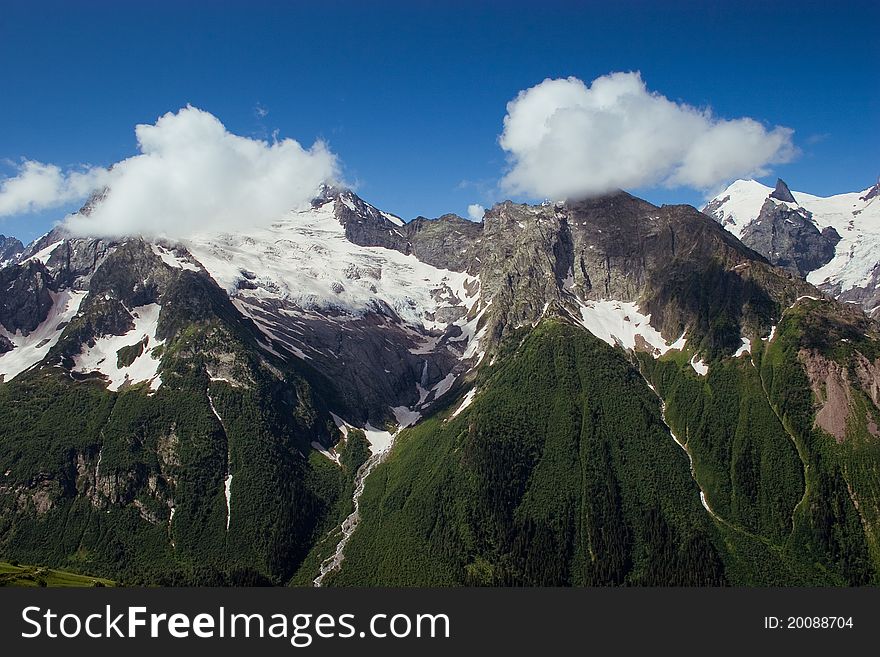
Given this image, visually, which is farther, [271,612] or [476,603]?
[476,603]

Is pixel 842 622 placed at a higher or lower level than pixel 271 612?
lower

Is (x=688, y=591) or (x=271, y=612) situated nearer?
(x=271, y=612)

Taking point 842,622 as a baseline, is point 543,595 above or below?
above

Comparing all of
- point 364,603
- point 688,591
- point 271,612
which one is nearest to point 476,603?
point 364,603

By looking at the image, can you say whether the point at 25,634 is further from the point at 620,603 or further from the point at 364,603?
the point at 620,603

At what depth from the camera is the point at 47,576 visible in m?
194

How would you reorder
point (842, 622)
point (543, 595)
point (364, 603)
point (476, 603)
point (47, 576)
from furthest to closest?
point (47, 576)
point (842, 622)
point (543, 595)
point (476, 603)
point (364, 603)

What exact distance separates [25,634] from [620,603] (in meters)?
67.3

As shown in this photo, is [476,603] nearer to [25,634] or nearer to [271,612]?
[271,612]

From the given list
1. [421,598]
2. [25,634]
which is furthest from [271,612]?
[25,634]

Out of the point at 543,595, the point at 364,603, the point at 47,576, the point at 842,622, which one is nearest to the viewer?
the point at 364,603

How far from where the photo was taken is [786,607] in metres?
87.4

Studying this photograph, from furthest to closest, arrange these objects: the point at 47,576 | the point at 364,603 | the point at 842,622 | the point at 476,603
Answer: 1. the point at 47,576
2. the point at 842,622
3. the point at 476,603
4. the point at 364,603

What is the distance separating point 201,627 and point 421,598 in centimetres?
2354
